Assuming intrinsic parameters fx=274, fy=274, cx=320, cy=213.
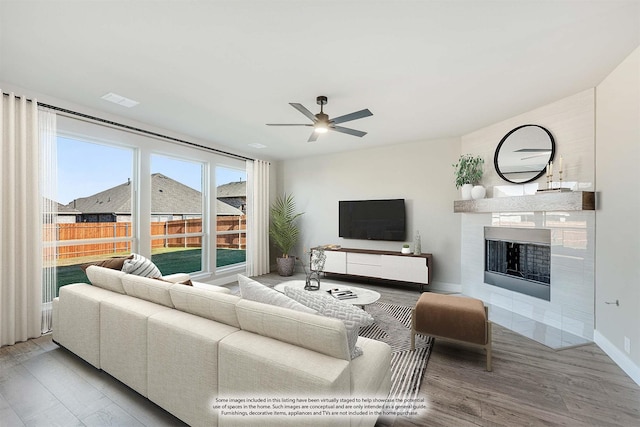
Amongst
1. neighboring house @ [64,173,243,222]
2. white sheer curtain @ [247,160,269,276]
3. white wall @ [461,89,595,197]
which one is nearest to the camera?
white wall @ [461,89,595,197]

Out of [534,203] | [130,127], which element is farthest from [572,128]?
[130,127]

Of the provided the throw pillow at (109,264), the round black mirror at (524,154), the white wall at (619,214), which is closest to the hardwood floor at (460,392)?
the white wall at (619,214)

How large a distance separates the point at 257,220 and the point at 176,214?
1609 millimetres

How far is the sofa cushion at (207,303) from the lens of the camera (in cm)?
167

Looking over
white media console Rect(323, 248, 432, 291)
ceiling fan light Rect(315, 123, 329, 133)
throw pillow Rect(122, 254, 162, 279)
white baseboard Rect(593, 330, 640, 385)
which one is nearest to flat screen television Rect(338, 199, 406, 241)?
white media console Rect(323, 248, 432, 291)

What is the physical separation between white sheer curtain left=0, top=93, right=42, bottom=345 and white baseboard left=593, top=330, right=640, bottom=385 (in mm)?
5529

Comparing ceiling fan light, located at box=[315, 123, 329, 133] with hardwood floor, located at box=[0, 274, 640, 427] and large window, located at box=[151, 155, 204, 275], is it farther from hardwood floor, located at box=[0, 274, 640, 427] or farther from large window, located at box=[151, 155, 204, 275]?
large window, located at box=[151, 155, 204, 275]

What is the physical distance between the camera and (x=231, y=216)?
5.67 meters

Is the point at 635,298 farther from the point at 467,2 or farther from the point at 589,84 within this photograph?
the point at 467,2

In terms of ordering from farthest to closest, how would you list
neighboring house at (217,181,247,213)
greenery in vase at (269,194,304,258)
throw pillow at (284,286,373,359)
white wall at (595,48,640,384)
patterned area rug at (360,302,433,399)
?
1. greenery in vase at (269,194,304,258)
2. neighboring house at (217,181,247,213)
3. white wall at (595,48,640,384)
4. patterned area rug at (360,302,433,399)
5. throw pillow at (284,286,373,359)

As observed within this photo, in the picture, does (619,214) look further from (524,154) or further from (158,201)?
(158,201)

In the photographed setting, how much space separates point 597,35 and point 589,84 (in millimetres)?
1066

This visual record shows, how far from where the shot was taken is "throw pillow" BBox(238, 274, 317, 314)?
5.29ft

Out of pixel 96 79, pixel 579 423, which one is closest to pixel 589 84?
pixel 579 423
